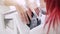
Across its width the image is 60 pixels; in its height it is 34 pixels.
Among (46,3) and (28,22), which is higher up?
(46,3)

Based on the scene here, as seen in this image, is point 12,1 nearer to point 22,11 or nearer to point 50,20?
point 22,11

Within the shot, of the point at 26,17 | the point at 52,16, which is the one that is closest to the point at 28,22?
the point at 26,17

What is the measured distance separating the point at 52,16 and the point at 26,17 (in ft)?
0.46

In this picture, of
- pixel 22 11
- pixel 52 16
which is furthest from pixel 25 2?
pixel 52 16

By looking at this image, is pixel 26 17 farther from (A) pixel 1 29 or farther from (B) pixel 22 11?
(A) pixel 1 29

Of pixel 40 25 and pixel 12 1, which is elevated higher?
pixel 12 1

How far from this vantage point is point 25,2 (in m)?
0.63

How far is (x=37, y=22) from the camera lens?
2.13 feet

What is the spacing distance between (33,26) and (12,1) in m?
0.18

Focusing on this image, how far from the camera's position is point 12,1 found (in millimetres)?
627

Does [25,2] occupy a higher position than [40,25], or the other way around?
[25,2]

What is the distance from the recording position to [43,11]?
0.64 m

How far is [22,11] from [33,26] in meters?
0.10

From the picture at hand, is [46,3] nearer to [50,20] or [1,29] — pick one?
[50,20]
